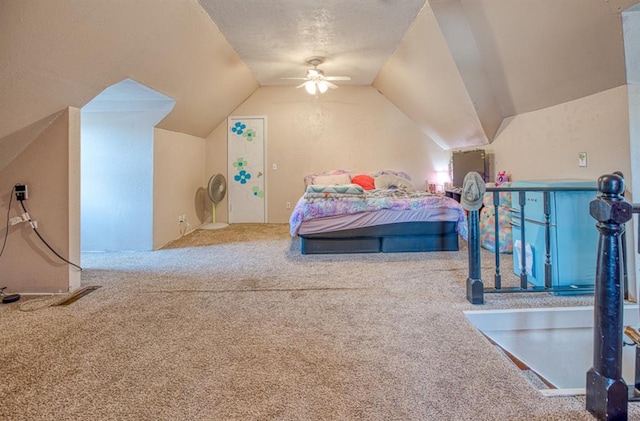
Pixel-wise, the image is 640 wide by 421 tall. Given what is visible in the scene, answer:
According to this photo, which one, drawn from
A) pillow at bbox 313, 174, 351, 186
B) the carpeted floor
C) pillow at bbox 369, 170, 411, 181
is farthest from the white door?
the carpeted floor

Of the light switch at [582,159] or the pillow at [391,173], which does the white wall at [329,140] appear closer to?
the pillow at [391,173]

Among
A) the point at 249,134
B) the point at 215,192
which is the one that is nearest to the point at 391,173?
the point at 249,134

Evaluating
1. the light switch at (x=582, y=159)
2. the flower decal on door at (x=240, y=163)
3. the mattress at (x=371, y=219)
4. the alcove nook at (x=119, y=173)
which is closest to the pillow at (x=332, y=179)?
the flower decal on door at (x=240, y=163)

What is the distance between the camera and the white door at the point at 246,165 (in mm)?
6230

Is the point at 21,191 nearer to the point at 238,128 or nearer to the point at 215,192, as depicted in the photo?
the point at 215,192

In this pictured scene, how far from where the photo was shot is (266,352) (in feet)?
5.87

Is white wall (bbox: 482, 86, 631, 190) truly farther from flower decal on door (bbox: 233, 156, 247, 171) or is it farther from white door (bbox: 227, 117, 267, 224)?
flower decal on door (bbox: 233, 156, 247, 171)

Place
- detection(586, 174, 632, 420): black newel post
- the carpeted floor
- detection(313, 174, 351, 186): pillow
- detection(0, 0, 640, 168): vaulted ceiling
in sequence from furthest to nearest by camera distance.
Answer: detection(313, 174, 351, 186): pillow < detection(0, 0, 640, 168): vaulted ceiling < the carpeted floor < detection(586, 174, 632, 420): black newel post

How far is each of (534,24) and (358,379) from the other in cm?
301

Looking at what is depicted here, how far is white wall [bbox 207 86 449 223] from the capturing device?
6.23m

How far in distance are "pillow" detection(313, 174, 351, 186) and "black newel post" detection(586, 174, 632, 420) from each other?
464 centimetres

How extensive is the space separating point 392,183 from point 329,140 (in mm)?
1601

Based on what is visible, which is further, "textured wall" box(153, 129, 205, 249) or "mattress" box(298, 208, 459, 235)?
"textured wall" box(153, 129, 205, 249)

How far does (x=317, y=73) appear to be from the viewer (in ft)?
15.4
